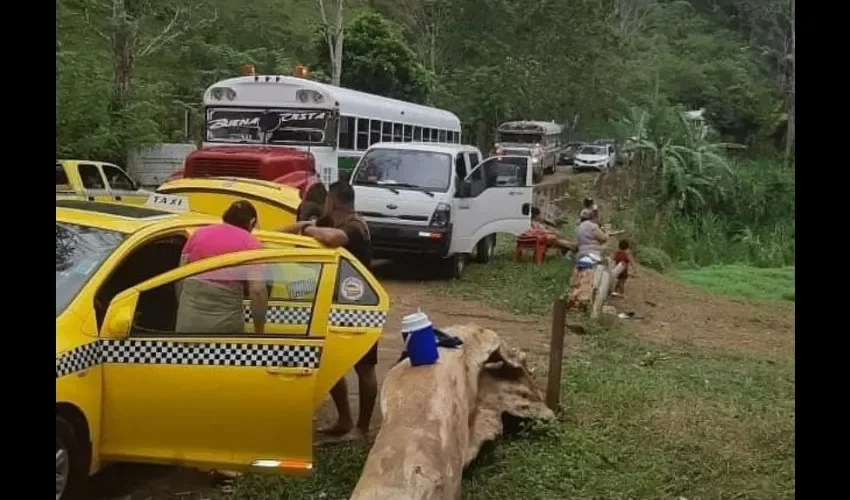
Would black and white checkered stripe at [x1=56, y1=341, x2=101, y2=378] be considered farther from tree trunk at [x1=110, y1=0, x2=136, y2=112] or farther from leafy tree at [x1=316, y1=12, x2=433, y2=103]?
leafy tree at [x1=316, y1=12, x2=433, y2=103]

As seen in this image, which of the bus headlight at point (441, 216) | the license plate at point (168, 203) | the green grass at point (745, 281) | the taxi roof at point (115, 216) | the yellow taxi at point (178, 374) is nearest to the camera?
the yellow taxi at point (178, 374)

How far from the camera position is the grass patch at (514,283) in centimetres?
1278

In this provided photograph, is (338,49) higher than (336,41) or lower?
lower

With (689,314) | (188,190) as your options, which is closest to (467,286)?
(689,314)

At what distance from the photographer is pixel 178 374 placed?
4961mm

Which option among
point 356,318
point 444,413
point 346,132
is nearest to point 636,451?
point 444,413

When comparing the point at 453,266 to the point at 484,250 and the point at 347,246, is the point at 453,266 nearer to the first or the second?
the point at 484,250

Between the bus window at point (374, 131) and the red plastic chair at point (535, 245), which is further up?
the bus window at point (374, 131)

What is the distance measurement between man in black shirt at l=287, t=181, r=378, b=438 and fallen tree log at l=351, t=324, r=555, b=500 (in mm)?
330

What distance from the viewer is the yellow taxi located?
485 centimetres

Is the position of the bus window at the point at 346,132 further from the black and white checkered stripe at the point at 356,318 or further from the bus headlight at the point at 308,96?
the black and white checkered stripe at the point at 356,318

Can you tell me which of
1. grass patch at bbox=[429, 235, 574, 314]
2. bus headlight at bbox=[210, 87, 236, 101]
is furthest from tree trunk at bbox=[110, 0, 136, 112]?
grass patch at bbox=[429, 235, 574, 314]

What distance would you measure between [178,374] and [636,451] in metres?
2.92

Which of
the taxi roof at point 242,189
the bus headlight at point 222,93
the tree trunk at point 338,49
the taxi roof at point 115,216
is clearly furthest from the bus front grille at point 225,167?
the tree trunk at point 338,49
